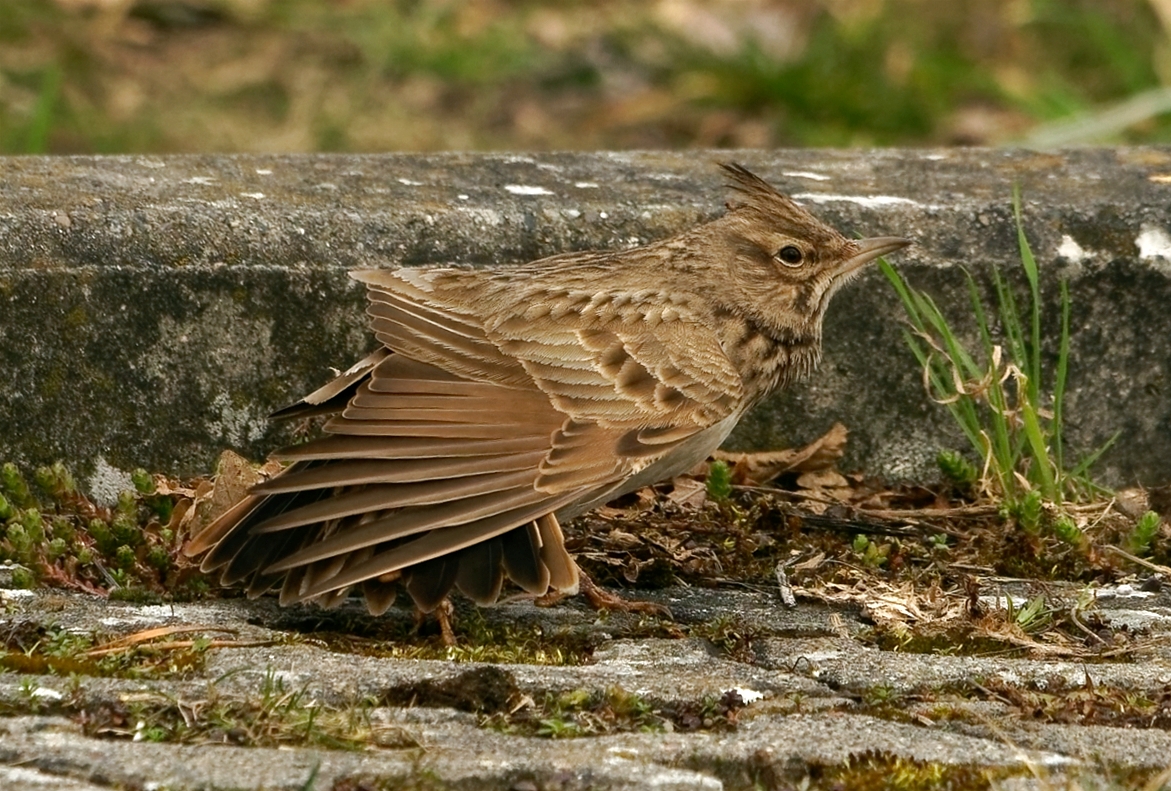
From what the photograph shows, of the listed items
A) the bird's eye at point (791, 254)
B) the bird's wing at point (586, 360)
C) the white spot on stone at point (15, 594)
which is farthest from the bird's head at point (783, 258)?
the white spot on stone at point (15, 594)

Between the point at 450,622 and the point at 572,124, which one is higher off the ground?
the point at 572,124

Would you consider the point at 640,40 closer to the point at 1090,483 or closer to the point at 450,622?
the point at 1090,483

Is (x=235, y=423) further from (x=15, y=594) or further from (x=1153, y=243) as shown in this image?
(x=1153, y=243)

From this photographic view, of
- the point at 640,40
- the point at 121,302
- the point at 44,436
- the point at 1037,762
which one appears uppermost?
the point at 640,40

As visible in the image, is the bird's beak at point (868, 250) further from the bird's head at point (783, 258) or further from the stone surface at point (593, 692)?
the stone surface at point (593, 692)

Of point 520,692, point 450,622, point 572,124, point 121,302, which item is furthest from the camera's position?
point 572,124

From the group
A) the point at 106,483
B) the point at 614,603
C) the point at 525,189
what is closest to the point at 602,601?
the point at 614,603

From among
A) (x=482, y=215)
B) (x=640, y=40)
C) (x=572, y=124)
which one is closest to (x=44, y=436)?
(x=482, y=215)

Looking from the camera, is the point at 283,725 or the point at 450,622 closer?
the point at 283,725
